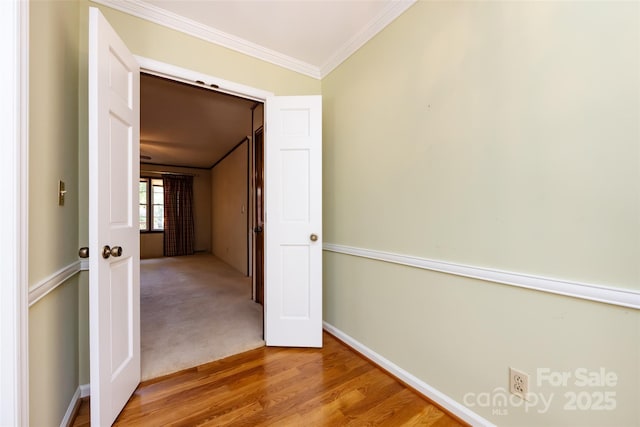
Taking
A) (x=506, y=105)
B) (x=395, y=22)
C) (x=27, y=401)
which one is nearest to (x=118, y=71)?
(x=27, y=401)

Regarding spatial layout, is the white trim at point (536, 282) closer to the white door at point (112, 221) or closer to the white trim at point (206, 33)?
the white door at point (112, 221)

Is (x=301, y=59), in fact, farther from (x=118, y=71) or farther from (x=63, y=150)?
(x=63, y=150)

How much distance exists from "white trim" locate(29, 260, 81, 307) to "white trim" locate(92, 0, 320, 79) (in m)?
1.62

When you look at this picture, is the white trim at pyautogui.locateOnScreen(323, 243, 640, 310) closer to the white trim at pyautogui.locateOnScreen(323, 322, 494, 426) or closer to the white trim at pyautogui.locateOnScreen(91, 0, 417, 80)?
the white trim at pyautogui.locateOnScreen(323, 322, 494, 426)

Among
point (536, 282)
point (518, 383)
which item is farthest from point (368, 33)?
point (518, 383)

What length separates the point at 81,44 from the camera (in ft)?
4.87

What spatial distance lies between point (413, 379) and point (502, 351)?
609 mm

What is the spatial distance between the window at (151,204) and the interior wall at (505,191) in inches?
281

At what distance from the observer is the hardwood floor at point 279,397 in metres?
1.33

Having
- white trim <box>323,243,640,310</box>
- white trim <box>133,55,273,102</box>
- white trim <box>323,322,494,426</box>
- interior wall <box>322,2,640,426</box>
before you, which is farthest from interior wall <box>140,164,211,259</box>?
white trim <box>323,243,640,310</box>

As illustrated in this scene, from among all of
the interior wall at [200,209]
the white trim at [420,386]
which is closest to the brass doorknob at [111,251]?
the white trim at [420,386]

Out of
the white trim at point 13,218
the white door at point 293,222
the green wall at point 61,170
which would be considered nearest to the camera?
the white trim at point 13,218

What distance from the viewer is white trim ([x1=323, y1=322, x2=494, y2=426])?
1.28 m

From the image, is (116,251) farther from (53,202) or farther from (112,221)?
(53,202)
